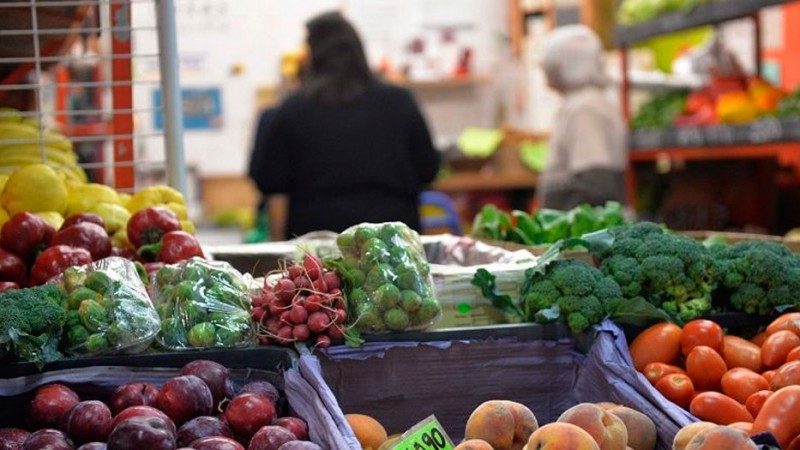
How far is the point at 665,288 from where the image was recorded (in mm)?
2502

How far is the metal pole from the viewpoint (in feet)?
10.7

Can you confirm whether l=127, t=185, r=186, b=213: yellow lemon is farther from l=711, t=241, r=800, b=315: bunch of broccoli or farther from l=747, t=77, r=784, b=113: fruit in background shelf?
l=747, t=77, r=784, b=113: fruit in background shelf

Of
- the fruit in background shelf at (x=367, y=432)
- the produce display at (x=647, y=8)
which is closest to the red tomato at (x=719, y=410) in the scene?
the fruit in background shelf at (x=367, y=432)

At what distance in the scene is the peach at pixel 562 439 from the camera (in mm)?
1714

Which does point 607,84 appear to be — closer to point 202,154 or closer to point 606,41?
point 606,41

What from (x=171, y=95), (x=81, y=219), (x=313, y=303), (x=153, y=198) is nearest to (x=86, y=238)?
(x=81, y=219)

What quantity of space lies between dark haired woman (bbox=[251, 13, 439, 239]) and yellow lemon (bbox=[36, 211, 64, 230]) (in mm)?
1624

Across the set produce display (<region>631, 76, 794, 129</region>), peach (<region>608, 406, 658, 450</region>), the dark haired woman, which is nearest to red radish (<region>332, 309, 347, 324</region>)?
peach (<region>608, 406, 658, 450</region>)

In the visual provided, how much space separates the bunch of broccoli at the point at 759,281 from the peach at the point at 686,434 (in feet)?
2.44

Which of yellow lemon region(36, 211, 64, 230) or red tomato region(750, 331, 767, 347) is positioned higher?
yellow lemon region(36, 211, 64, 230)

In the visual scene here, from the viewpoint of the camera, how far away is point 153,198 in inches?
116

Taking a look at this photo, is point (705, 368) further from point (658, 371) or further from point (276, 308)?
point (276, 308)

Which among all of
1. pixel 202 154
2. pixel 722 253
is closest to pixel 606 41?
pixel 202 154

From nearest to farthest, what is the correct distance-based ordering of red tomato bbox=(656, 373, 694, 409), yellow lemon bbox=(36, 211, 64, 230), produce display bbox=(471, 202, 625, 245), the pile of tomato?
the pile of tomato
red tomato bbox=(656, 373, 694, 409)
yellow lemon bbox=(36, 211, 64, 230)
produce display bbox=(471, 202, 625, 245)
